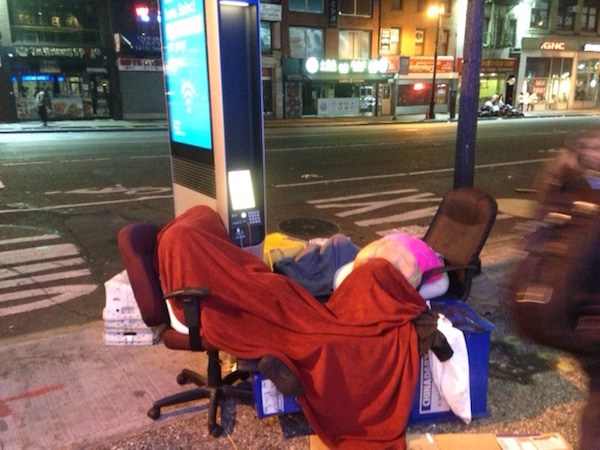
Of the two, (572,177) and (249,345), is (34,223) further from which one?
(572,177)

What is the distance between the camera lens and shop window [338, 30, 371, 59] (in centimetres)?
3431

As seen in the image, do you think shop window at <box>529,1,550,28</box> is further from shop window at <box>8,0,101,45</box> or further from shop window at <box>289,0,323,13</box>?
shop window at <box>8,0,101,45</box>

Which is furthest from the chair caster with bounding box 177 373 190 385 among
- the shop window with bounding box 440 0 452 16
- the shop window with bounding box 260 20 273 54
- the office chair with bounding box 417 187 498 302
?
the shop window with bounding box 440 0 452 16

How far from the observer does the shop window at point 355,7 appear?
33812mm

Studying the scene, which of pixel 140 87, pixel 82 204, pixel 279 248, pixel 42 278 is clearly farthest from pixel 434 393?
pixel 140 87

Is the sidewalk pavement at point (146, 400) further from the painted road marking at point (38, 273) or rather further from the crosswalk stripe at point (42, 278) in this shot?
the crosswalk stripe at point (42, 278)

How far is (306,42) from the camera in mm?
32875

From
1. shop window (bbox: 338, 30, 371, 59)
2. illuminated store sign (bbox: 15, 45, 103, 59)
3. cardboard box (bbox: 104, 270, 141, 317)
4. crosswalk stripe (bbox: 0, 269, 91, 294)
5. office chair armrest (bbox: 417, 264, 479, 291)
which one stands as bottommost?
crosswalk stripe (bbox: 0, 269, 91, 294)

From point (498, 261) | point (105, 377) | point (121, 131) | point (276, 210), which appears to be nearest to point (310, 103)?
point (121, 131)

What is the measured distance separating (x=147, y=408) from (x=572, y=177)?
2697 millimetres

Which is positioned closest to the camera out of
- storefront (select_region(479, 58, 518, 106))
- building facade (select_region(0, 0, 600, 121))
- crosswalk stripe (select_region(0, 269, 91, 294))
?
crosswalk stripe (select_region(0, 269, 91, 294))

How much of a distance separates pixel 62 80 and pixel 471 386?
91.7 ft

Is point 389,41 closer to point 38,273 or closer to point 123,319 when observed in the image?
point 38,273

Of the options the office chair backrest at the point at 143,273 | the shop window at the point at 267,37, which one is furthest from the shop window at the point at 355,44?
the office chair backrest at the point at 143,273
